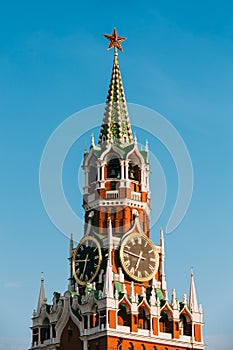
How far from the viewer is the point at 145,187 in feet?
379

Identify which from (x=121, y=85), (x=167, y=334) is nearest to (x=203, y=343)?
(x=167, y=334)

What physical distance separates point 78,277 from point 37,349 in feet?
26.5

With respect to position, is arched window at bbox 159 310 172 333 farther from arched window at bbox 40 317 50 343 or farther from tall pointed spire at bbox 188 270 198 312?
arched window at bbox 40 317 50 343

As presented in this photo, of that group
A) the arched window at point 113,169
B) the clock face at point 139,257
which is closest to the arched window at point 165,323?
the clock face at point 139,257

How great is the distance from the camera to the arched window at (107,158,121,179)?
11562 cm

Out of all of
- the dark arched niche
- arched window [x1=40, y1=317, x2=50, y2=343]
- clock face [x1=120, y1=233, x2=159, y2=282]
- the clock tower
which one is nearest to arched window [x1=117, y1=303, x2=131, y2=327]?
the clock tower

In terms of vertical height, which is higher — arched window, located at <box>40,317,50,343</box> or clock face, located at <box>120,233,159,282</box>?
clock face, located at <box>120,233,159,282</box>

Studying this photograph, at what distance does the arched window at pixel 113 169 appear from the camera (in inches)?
4552

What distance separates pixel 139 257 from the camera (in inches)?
4375

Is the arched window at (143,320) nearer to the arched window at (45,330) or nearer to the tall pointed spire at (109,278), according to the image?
the tall pointed spire at (109,278)

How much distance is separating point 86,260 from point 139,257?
509 cm

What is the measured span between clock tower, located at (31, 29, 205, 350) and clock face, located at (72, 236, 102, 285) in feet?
0.31

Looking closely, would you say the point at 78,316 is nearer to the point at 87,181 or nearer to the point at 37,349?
the point at 37,349

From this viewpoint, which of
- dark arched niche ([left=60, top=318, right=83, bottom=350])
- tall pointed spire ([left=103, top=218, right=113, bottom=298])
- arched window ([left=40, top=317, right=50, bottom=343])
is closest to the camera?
tall pointed spire ([left=103, top=218, right=113, bottom=298])
